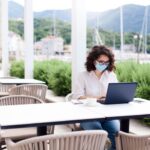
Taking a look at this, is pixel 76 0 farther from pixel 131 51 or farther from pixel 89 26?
pixel 131 51

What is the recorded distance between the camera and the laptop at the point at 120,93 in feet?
9.96

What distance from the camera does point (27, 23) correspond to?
7637mm

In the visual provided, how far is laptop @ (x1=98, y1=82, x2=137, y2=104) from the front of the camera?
303 centimetres

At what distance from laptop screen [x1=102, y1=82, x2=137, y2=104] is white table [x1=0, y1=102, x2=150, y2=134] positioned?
0.06 m

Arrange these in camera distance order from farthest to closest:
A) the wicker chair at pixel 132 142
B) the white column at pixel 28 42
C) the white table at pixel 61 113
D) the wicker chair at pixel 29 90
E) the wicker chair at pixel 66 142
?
the white column at pixel 28 42
the wicker chair at pixel 29 90
the white table at pixel 61 113
the wicker chair at pixel 132 142
the wicker chair at pixel 66 142

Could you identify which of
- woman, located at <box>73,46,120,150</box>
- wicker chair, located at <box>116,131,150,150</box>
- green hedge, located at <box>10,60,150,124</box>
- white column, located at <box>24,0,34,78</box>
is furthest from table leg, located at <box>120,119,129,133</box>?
white column, located at <box>24,0,34,78</box>

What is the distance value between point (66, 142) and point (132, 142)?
1.50 feet

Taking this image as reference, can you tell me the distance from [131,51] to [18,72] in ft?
13.8

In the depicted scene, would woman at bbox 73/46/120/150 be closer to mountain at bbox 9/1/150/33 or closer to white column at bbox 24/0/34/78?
mountain at bbox 9/1/150/33

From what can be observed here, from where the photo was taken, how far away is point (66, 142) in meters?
1.97

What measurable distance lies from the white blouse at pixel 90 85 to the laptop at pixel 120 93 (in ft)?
1.25

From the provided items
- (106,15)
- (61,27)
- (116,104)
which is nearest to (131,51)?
(106,15)

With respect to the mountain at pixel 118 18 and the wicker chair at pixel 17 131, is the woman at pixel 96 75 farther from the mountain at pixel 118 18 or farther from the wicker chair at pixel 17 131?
the mountain at pixel 118 18

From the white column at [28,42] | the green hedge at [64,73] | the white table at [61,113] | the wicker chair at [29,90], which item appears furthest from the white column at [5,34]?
the white table at [61,113]
